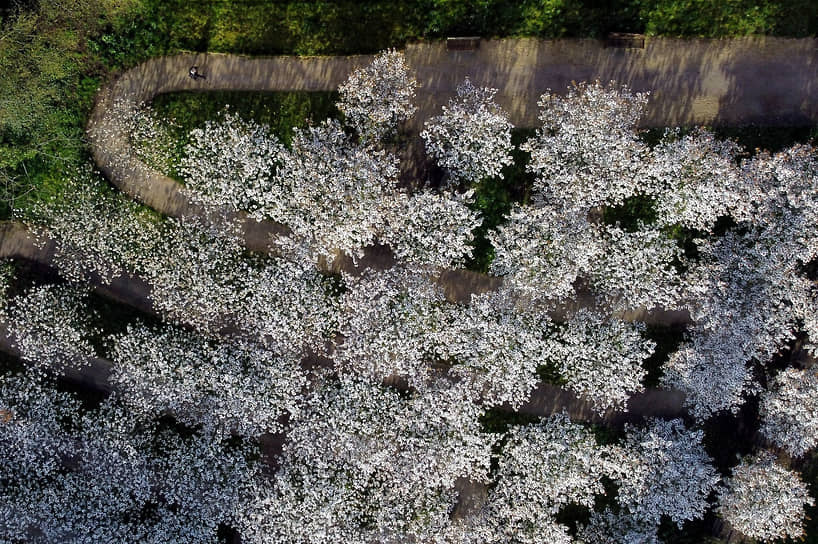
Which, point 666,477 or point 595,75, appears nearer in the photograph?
point 666,477

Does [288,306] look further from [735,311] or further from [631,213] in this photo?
[735,311]

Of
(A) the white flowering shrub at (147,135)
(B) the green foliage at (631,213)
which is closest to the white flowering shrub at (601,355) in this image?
(B) the green foliage at (631,213)

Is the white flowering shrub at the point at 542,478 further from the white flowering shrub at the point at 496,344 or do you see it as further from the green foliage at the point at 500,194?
the green foliage at the point at 500,194

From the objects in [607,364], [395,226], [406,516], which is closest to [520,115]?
[395,226]

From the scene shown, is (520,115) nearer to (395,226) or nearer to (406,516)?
(395,226)

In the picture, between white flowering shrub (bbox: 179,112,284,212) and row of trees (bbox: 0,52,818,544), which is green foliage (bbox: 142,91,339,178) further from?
white flowering shrub (bbox: 179,112,284,212)

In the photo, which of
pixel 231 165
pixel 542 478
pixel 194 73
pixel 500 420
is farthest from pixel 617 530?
pixel 194 73

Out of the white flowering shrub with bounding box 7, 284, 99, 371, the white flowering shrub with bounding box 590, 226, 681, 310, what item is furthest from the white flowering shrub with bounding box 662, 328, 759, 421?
the white flowering shrub with bounding box 7, 284, 99, 371
